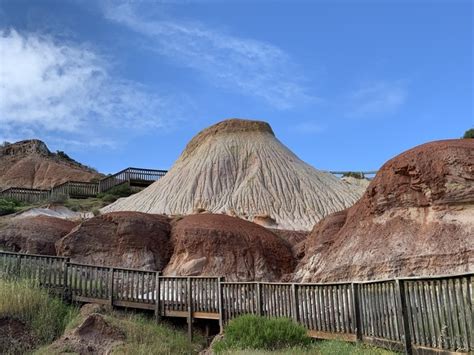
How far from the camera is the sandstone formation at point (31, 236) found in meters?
22.9

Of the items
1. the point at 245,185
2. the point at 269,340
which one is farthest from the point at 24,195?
the point at 269,340

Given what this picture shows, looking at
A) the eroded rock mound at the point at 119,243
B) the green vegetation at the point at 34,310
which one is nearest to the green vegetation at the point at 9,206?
the eroded rock mound at the point at 119,243

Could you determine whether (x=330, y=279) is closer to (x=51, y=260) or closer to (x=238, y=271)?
(x=238, y=271)

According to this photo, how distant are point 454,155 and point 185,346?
10472mm

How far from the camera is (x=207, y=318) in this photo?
54.6 ft

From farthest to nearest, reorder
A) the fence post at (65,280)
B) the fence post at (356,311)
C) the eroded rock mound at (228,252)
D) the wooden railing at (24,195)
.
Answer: the wooden railing at (24,195), the eroded rock mound at (228,252), the fence post at (65,280), the fence post at (356,311)

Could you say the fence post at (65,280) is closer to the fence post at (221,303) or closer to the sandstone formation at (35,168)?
the fence post at (221,303)

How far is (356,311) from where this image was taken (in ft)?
38.4

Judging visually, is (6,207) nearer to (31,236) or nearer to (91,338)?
(31,236)

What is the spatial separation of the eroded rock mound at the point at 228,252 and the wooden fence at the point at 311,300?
495cm

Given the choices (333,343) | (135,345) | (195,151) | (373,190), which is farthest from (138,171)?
(333,343)

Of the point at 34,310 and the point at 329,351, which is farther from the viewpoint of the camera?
the point at 34,310

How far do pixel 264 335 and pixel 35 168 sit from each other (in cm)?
6756

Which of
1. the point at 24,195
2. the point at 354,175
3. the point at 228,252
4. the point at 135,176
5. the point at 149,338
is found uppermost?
the point at 354,175
